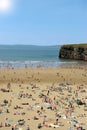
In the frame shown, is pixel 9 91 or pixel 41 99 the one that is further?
pixel 9 91

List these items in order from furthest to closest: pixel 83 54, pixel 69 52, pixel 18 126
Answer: pixel 69 52 → pixel 83 54 → pixel 18 126

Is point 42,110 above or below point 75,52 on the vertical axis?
above

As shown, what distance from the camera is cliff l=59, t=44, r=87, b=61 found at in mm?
91094

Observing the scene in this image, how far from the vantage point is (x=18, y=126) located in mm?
13398

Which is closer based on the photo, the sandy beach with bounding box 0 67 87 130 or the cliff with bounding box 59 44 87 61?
the sandy beach with bounding box 0 67 87 130

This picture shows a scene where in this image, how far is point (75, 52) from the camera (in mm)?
Result: 96312

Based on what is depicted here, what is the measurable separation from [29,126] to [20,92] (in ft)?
28.2

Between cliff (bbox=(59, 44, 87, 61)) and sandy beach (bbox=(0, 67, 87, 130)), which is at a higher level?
sandy beach (bbox=(0, 67, 87, 130))

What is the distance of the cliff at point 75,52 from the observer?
91.1 meters

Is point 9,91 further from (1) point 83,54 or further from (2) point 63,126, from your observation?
(1) point 83,54

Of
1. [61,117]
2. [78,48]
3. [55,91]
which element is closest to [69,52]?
[78,48]

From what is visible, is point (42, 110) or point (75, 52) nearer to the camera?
point (42, 110)

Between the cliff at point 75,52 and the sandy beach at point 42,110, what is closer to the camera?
the sandy beach at point 42,110

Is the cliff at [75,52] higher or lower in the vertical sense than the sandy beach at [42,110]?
lower
